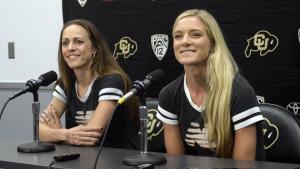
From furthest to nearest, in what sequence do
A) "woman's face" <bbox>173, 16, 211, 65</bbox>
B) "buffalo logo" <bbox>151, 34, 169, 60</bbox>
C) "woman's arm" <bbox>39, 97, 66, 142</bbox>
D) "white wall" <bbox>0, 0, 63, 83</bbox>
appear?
"white wall" <bbox>0, 0, 63, 83</bbox> < "buffalo logo" <bbox>151, 34, 169, 60</bbox> < "woman's arm" <bbox>39, 97, 66, 142</bbox> < "woman's face" <bbox>173, 16, 211, 65</bbox>

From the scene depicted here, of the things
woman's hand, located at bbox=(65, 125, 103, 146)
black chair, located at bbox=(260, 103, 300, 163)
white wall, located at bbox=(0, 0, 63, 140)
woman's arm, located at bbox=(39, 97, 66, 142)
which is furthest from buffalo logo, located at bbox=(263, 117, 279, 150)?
white wall, located at bbox=(0, 0, 63, 140)

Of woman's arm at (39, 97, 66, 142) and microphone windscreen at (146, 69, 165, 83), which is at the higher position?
microphone windscreen at (146, 69, 165, 83)

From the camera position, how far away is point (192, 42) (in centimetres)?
195

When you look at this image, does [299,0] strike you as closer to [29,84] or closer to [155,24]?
[155,24]

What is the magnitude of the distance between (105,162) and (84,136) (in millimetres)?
446

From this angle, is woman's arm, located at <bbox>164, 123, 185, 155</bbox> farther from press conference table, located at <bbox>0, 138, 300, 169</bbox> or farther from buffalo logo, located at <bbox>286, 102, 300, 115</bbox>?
buffalo logo, located at <bbox>286, 102, 300, 115</bbox>

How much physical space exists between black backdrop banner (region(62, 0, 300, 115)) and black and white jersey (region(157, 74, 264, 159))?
A: 59 centimetres

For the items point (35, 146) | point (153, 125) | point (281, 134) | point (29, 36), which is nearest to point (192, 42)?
point (281, 134)

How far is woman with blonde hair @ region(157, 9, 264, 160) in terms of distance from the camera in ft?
6.06

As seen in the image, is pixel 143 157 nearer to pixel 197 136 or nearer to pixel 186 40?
pixel 197 136

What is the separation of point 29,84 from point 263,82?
122 cm

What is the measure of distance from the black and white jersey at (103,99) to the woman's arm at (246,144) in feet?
2.18

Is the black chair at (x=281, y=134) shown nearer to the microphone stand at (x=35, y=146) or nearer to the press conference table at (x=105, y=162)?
the press conference table at (x=105, y=162)

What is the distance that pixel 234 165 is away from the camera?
5.01ft
